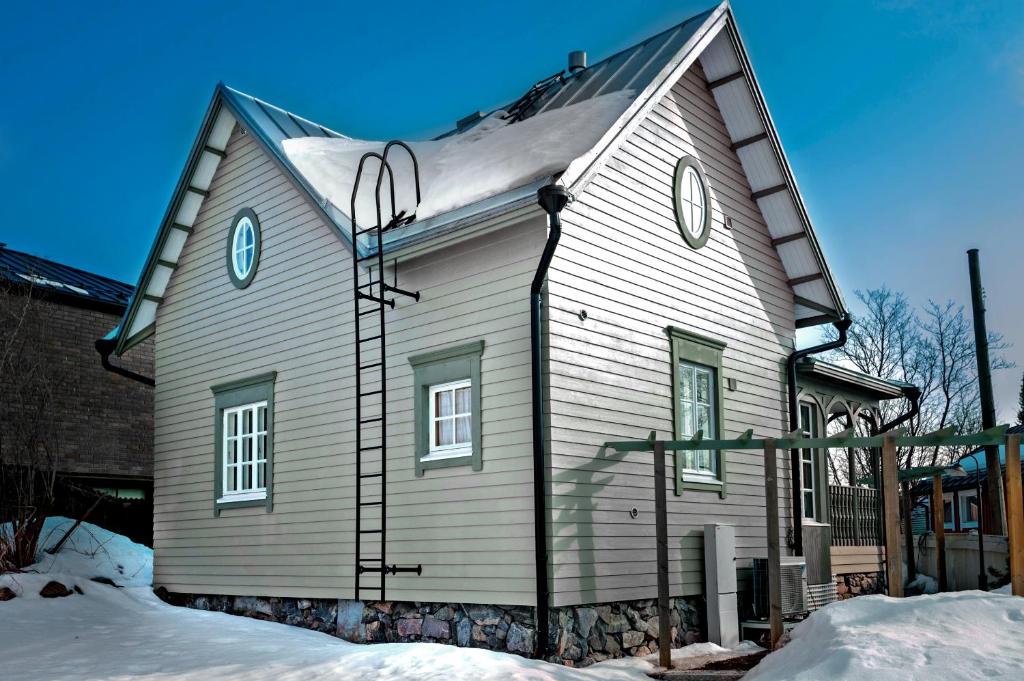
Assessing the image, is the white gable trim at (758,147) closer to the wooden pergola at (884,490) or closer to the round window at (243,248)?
the wooden pergola at (884,490)

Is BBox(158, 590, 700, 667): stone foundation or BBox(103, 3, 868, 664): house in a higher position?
BBox(103, 3, 868, 664): house

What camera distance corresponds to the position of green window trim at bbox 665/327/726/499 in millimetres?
12141

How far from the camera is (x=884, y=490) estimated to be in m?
9.61

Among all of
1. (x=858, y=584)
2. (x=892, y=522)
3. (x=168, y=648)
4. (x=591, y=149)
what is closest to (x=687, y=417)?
(x=892, y=522)

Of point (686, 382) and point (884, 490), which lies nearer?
point (884, 490)

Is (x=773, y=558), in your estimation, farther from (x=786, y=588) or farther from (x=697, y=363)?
(x=697, y=363)

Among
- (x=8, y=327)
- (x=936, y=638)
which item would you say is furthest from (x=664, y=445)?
(x=8, y=327)

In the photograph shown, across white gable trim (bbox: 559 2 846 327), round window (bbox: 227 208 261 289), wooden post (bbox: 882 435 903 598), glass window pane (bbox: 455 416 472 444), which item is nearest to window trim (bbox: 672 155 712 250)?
white gable trim (bbox: 559 2 846 327)

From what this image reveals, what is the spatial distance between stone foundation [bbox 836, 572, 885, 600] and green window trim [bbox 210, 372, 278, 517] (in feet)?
27.6

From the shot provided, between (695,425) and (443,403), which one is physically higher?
(443,403)

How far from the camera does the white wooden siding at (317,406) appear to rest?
34.8 feet

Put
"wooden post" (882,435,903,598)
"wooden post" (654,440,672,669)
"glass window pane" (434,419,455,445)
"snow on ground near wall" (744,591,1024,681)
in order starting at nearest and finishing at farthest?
"snow on ground near wall" (744,591,1024,681) < "wooden post" (882,435,903,598) < "wooden post" (654,440,672,669) < "glass window pane" (434,419,455,445)

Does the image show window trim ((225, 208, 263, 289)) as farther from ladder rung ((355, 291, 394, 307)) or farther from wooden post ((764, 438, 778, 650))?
wooden post ((764, 438, 778, 650))

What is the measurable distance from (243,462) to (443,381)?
13.8 feet
